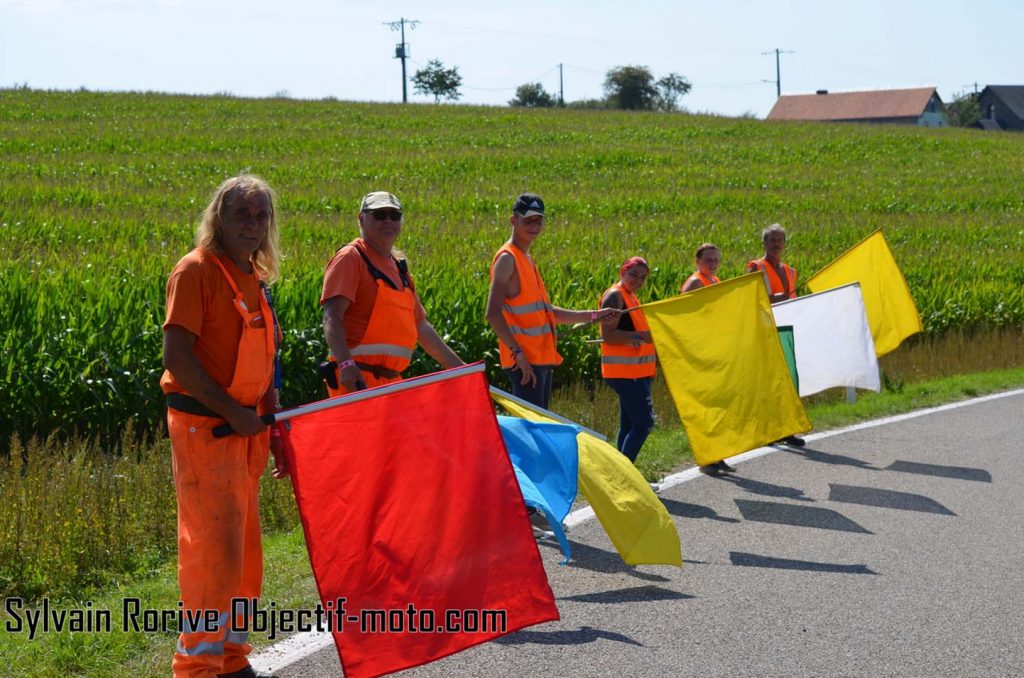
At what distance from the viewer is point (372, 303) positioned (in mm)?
6625

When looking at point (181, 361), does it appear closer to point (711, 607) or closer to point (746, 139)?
point (711, 607)

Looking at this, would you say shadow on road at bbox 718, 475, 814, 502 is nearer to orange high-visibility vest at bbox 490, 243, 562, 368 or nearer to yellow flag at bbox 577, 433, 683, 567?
orange high-visibility vest at bbox 490, 243, 562, 368

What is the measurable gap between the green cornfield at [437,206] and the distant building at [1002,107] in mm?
60032

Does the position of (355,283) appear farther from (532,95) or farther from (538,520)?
(532,95)

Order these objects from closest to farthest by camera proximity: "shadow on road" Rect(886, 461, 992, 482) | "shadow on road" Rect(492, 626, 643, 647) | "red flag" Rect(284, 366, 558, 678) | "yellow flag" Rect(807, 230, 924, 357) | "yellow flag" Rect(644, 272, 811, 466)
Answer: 1. "red flag" Rect(284, 366, 558, 678)
2. "shadow on road" Rect(492, 626, 643, 647)
3. "yellow flag" Rect(644, 272, 811, 466)
4. "shadow on road" Rect(886, 461, 992, 482)
5. "yellow flag" Rect(807, 230, 924, 357)

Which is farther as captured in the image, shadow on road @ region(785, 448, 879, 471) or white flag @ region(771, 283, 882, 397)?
white flag @ region(771, 283, 882, 397)

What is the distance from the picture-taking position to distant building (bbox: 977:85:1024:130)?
124 metres

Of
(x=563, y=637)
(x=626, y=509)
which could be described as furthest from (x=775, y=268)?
(x=563, y=637)

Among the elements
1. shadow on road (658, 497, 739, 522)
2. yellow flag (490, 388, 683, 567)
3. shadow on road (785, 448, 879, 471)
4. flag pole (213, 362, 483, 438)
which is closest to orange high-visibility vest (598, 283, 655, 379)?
shadow on road (658, 497, 739, 522)

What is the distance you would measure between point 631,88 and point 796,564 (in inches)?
4543

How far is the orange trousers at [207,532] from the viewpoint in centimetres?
492

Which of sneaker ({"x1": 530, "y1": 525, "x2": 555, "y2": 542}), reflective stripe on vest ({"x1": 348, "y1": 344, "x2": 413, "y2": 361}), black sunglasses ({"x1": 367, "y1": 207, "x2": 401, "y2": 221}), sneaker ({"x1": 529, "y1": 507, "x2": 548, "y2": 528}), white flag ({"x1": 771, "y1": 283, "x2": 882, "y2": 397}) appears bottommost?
sneaker ({"x1": 530, "y1": 525, "x2": 555, "y2": 542})

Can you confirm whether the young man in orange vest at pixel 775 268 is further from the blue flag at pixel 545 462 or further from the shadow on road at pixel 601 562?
the blue flag at pixel 545 462

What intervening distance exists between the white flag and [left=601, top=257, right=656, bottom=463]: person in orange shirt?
2.85m
